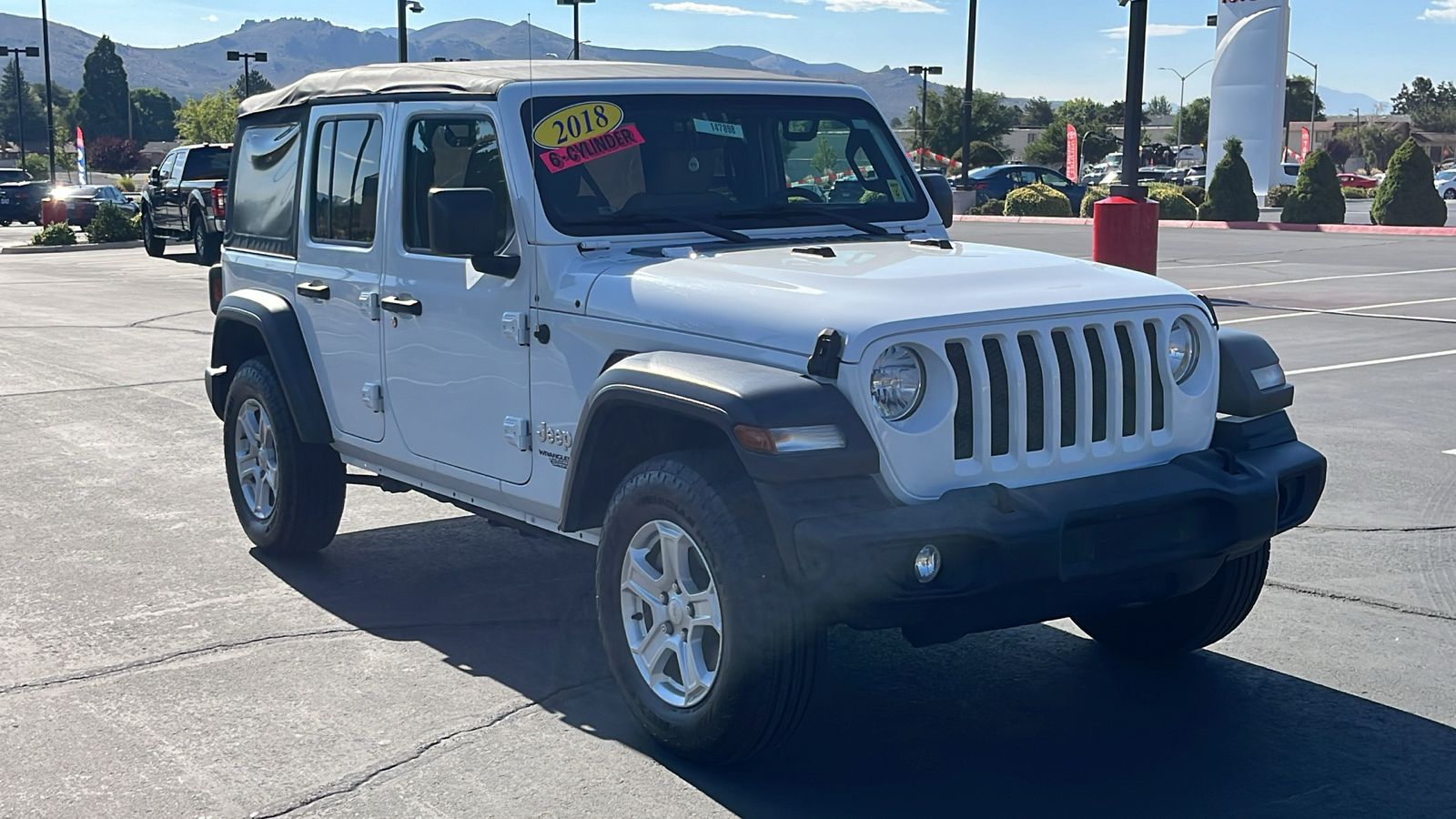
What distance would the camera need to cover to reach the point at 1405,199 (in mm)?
30562

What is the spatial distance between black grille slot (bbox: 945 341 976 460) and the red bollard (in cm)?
1142

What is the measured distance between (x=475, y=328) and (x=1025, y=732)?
7.60 feet

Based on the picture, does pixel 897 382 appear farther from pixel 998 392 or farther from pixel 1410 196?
pixel 1410 196

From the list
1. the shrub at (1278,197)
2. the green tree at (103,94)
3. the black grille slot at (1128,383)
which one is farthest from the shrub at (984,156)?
the green tree at (103,94)

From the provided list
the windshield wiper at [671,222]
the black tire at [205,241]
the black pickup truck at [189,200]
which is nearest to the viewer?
the windshield wiper at [671,222]

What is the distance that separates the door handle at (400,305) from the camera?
18.5 ft

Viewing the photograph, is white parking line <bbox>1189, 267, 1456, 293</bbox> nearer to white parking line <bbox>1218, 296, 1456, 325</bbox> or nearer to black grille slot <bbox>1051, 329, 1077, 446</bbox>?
white parking line <bbox>1218, 296, 1456, 325</bbox>

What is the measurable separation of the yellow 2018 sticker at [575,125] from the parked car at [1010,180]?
36101 mm

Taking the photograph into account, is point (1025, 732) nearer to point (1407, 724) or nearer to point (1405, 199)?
point (1407, 724)

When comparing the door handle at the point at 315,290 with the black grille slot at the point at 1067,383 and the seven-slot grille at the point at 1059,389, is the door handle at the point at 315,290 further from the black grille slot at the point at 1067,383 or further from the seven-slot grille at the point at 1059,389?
the black grille slot at the point at 1067,383

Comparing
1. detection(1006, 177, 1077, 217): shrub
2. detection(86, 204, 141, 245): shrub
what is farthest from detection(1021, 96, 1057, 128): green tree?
detection(86, 204, 141, 245): shrub

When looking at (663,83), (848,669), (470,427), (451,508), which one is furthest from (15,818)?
(451,508)

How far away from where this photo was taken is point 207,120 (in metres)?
92.4

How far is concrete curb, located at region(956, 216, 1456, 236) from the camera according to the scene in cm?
2914
